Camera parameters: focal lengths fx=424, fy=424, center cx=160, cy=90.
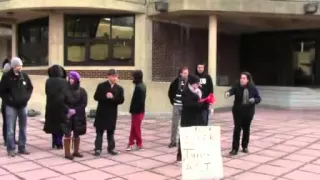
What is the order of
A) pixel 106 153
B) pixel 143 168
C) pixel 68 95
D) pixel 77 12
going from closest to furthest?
1. pixel 143 168
2. pixel 68 95
3. pixel 106 153
4. pixel 77 12

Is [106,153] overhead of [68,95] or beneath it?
beneath

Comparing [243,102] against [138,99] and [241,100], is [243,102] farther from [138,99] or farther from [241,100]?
[138,99]

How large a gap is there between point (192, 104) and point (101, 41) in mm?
10046

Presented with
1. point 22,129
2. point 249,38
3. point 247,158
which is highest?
point 249,38

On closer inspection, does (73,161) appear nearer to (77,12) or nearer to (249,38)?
(77,12)

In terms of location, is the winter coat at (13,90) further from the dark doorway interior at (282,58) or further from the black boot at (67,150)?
the dark doorway interior at (282,58)

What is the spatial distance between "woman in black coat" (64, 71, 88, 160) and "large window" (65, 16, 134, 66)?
8.67 meters

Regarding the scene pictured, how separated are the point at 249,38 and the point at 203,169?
18329 millimetres

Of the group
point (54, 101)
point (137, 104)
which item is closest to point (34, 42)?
point (54, 101)

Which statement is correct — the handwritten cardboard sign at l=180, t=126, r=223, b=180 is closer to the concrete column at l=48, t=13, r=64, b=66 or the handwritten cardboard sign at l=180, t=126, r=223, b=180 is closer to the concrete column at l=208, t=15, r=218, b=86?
the concrete column at l=208, t=15, r=218, b=86

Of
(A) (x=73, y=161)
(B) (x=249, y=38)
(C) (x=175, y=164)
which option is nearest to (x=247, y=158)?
(C) (x=175, y=164)

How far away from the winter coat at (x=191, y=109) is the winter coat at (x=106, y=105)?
1.32 metres

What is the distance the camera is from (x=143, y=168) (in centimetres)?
646

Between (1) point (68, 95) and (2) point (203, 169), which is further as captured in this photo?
(1) point (68, 95)
